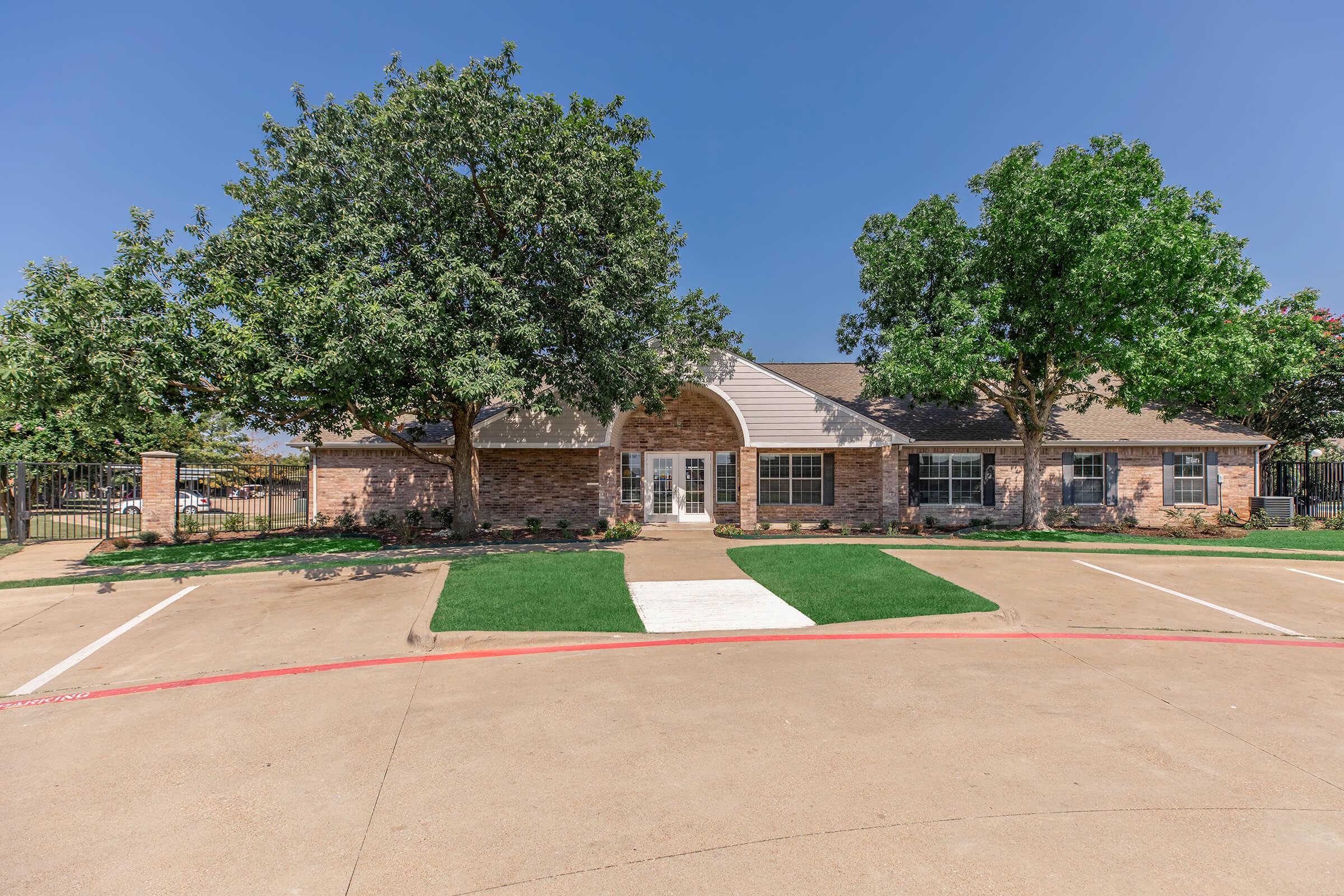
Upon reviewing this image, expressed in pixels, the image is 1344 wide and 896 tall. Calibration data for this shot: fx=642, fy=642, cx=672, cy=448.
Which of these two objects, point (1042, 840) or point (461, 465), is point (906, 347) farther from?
point (1042, 840)

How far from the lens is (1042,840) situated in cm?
344

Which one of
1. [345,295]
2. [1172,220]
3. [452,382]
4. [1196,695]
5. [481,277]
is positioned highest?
[1172,220]

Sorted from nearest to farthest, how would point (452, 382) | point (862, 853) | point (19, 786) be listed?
point (862, 853) < point (19, 786) < point (452, 382)

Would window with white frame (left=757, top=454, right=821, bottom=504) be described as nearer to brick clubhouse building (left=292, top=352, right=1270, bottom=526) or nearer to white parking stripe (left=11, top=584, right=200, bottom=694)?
brick clubhouse building (left=292, top=352, right=1270, bottom=526)

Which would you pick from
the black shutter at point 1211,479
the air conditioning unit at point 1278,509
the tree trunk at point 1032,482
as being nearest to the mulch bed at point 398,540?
the tree trunk at point 1032,482

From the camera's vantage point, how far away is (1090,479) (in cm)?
1908

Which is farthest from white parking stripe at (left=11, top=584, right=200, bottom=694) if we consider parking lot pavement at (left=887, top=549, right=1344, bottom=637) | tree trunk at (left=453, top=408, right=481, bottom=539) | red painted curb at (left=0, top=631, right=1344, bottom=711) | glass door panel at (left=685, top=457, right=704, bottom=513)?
glass door panel at (left=685, top=457, right=704, bottom=513)

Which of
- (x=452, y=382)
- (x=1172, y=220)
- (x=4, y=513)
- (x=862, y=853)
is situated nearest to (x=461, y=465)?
(x=452, y=382)

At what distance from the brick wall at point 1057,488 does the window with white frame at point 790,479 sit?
2596mm

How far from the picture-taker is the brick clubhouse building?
56.9 feet

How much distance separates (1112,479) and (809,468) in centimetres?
896

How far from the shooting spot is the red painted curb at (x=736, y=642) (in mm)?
6371

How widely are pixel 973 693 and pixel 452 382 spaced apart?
8.66 meters

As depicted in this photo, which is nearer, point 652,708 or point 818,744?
point 818,744
